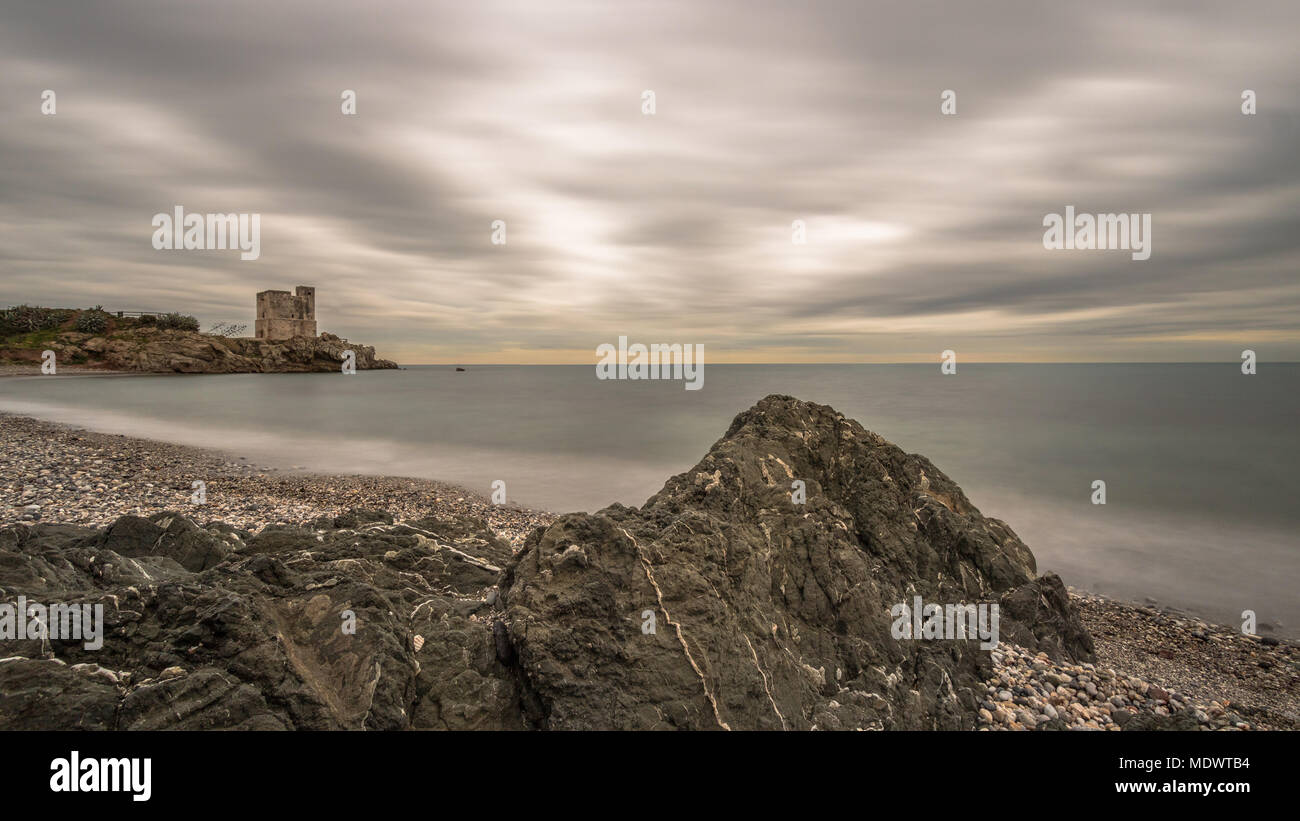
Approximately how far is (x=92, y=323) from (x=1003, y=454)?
473 feet

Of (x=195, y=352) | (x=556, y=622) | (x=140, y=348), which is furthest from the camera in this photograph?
(x=195, y=352)

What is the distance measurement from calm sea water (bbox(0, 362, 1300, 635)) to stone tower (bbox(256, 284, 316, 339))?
256 feet

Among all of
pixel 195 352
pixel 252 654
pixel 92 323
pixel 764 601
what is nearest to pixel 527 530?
pixel 764 601

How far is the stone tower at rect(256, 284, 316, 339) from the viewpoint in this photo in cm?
13462

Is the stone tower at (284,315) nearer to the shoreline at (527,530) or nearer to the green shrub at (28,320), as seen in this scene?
the green shrub at (28,320)

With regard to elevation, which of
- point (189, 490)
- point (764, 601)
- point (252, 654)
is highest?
point (252, 654)

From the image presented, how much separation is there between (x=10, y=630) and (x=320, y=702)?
7.76 feet

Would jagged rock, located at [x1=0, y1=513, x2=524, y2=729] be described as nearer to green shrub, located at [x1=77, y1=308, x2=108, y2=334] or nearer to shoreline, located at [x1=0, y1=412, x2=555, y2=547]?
shoreline, located at [x1=0, y1=412, x2=555, y2=547]

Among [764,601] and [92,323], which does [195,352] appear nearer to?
[92,323]

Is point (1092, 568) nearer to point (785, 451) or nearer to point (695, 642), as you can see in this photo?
point (785, 451)

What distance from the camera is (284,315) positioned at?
136m

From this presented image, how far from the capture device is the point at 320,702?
4301mm

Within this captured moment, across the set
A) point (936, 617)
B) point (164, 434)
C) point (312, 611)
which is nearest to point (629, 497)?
point (936, 617)

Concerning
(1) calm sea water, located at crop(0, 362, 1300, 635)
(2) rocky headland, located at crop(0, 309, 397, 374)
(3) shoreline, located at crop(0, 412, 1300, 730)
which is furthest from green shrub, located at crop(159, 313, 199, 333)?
(3) shoreline, located at crop(0, 412, 1300, 730)
